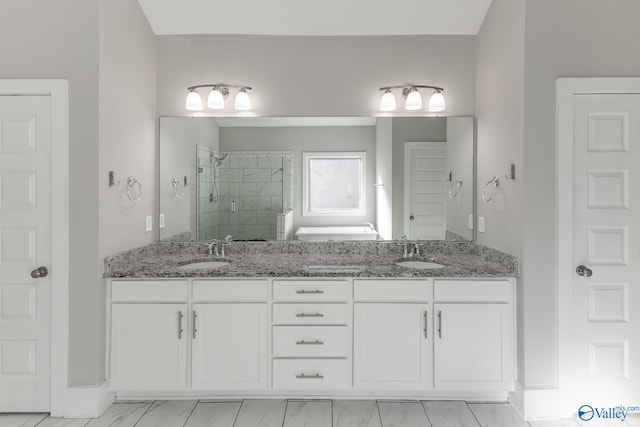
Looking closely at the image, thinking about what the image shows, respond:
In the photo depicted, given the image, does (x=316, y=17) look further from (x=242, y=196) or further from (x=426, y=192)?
(x=426, y=192)

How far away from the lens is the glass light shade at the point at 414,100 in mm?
3012

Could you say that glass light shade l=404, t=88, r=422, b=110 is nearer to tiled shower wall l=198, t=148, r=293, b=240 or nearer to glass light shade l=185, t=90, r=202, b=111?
tiled shower wall l=198, t=148, r=293, b=240

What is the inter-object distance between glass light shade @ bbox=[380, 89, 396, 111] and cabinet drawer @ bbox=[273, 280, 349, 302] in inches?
52.7

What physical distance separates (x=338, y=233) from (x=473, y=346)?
121 centimetres

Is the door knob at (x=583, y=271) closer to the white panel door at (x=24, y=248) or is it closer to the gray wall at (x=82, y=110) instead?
the gray wall at (x=82, y=110)

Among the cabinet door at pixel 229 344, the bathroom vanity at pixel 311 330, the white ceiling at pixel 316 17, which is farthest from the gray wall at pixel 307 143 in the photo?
the cabinet door at pixel 229 344

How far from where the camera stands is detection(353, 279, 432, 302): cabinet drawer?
2.48 m

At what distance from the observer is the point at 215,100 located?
9.82 ft

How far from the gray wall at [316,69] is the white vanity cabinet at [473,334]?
136 centimetres

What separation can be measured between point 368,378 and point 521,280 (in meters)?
1.06

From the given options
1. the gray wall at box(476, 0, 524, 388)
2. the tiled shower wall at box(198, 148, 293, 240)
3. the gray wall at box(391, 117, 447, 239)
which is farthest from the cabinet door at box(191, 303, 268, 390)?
the gray wall at box(476, 0, 524, 388)

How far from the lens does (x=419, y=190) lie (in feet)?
10.4

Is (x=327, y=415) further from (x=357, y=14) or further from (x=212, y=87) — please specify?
(x=357, y=14)

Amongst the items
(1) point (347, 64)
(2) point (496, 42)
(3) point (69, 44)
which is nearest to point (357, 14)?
(1) point (347, 64)
